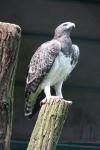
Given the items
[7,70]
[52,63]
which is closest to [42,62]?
[52,63]

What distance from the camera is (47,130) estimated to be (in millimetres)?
4418

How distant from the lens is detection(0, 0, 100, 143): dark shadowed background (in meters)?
7.47

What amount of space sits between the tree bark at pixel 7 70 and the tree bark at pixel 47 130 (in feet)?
0.82

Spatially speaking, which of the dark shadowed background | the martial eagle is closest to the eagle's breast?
the martial eagle

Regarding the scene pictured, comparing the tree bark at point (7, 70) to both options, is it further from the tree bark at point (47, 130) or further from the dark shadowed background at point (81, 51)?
the dark shadowed background at point (81, 51)

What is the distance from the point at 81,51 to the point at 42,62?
1.82 meters

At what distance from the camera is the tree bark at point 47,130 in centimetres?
439

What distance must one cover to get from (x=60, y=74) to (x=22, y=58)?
1.62 meters

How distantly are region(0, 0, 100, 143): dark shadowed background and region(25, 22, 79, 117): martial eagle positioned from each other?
1491 millimetres

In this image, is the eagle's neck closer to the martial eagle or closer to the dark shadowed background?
the martial eagle

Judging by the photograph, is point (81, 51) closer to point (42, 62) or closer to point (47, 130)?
point (42, 62)

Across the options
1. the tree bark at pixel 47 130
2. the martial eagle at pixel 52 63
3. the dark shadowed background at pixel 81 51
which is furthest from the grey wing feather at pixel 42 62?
the dark shadowed background at pixel 81 51

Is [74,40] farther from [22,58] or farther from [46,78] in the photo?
[46,78]

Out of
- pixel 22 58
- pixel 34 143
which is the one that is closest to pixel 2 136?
pixel 34 143
